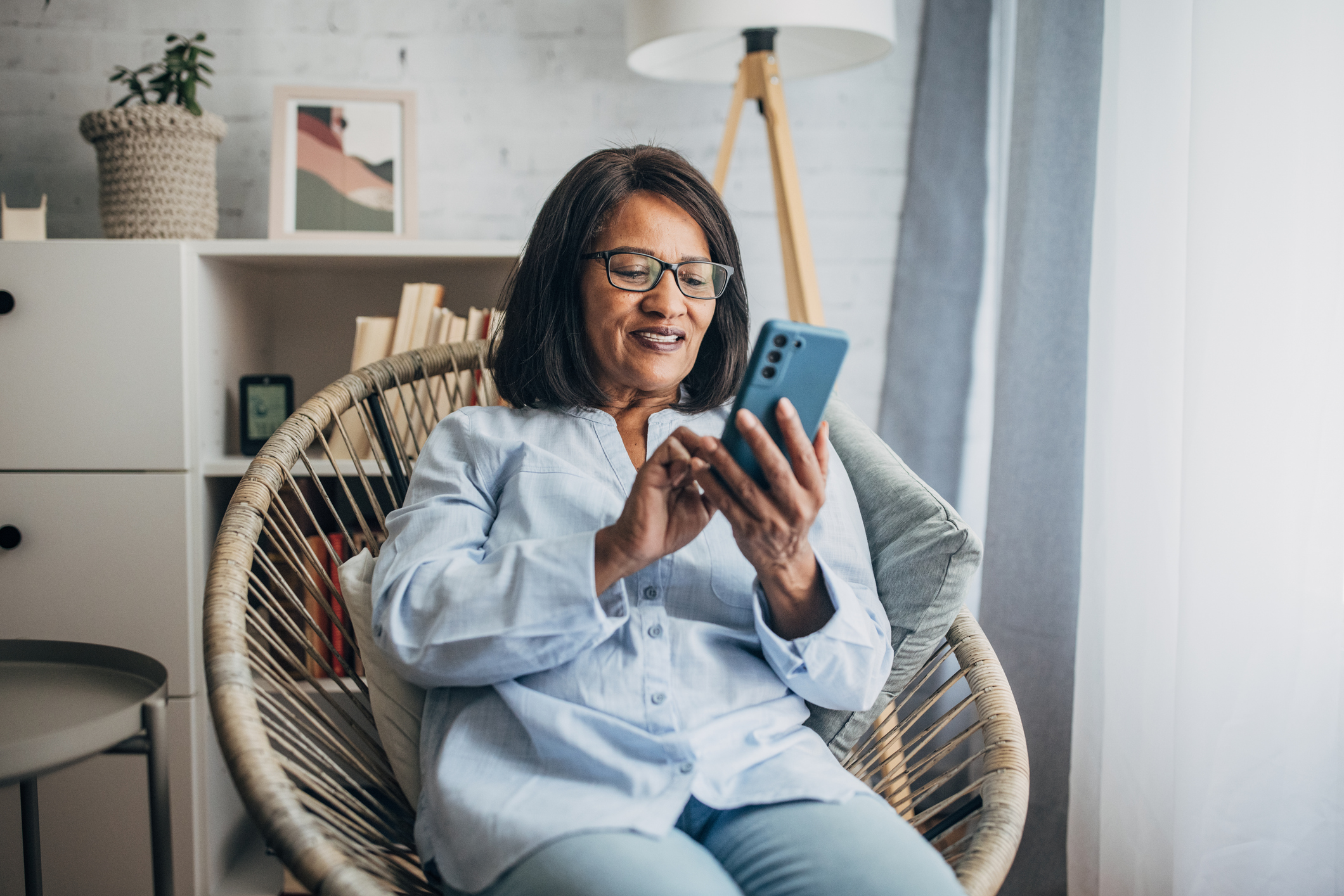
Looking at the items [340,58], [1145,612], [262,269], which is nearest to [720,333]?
[1145,612]

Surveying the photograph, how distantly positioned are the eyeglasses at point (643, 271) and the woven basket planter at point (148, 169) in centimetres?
96

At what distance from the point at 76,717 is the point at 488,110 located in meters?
1.40

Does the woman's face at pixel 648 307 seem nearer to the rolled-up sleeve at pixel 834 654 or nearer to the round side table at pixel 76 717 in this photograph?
the rolled-up sleeve at pixel 834 654

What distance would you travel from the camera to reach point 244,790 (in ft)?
2.44

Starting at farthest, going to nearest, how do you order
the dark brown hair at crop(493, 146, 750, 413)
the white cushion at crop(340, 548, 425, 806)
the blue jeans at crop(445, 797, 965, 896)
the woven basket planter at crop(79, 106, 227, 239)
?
the woven basket planter at crop(79, 106, 227, 239) → the dark brown hair at crop(493, 146, 750, 413) → the white cushion at crop(340, 548, 425, 806) → the blue jeans at crop(445, 797, 965, 896)

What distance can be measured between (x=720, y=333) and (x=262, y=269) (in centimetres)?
111

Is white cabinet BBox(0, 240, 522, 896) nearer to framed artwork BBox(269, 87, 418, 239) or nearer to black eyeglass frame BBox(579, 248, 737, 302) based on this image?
framed artwork BBox(269, 87, 418, 239)

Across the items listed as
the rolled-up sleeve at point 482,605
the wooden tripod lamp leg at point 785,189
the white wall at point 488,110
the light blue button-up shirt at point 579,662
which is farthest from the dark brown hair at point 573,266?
the white wall at point 488,110

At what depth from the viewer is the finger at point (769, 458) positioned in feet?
2.43

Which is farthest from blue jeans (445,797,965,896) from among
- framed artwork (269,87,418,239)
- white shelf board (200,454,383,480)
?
framed artwork (269,87,418,239)

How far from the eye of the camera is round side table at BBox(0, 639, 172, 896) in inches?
31.9

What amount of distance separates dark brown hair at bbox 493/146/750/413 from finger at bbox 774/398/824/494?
322 millimetres

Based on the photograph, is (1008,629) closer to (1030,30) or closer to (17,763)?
(1030,30)

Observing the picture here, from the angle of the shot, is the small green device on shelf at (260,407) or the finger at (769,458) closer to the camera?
the finger at (769,458)
